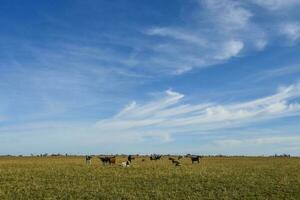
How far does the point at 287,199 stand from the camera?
88.6 feet

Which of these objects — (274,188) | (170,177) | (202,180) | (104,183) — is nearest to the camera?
(274,188)

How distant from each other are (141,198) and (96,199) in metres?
2.52

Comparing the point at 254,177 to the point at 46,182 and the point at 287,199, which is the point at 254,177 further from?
the point at 46,182

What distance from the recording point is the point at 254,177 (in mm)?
38469

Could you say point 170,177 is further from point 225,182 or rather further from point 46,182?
point 46,182

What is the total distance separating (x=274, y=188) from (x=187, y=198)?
7080 mm

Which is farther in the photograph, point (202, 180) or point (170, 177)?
point (170, 177)

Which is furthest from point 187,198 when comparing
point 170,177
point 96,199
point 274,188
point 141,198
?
point 170,177

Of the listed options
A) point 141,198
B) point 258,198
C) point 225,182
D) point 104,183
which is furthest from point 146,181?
point 258,198

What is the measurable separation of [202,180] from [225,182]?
194cm

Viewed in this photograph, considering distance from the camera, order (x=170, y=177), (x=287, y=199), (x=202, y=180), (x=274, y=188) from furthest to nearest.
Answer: (x=170, y=177) < (x=202, y=180) < (x=274, y=188) < (x=287, y=199)

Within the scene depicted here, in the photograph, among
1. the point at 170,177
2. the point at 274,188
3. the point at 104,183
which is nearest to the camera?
the point at 274,188

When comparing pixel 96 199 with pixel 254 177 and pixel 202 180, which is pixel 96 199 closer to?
pixel 202 180

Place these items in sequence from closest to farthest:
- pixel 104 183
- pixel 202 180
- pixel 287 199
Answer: pixel 287 199 → pixel 104 183 → pixel 202 180
